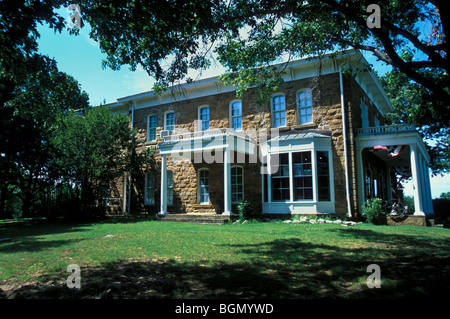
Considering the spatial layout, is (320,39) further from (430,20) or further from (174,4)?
(174,4)

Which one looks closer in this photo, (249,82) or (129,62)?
(129,62)

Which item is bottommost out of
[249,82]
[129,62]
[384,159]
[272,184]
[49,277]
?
→ [49,277]

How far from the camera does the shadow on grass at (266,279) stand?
3959 mm

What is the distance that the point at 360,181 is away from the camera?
13555mm

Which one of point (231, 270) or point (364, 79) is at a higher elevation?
point (364, 79)

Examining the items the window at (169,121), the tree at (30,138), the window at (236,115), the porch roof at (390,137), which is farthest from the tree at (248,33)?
the window at (169,121)

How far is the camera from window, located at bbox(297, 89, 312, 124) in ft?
47.9

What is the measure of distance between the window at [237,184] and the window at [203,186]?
1666 mm

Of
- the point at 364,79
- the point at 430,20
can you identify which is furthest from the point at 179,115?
the point at 430,20

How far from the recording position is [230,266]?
538cm

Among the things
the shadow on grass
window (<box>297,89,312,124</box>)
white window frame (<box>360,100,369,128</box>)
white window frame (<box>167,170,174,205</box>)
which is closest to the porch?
white window frame (<box>360,100,369,128</box>)

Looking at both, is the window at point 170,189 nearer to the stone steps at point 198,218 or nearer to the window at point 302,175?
the stone steps at point 198,218

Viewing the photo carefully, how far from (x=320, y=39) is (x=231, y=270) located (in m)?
6.63
